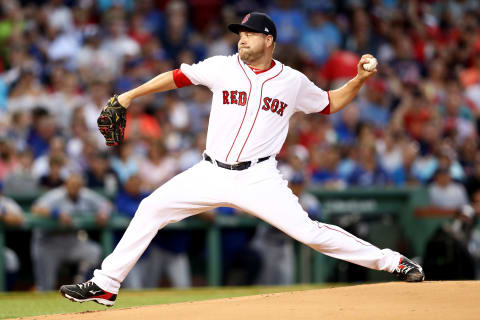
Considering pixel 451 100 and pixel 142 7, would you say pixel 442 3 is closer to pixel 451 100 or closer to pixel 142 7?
pixel 451 100

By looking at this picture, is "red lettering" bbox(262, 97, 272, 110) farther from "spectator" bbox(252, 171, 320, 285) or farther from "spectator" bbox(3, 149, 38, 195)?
"spectator" bbox(3, 149, 38, 195)

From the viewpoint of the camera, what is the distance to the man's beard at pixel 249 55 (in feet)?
18.9

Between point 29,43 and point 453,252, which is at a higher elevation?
point 29,43

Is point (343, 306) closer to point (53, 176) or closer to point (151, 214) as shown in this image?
point (151, 214)

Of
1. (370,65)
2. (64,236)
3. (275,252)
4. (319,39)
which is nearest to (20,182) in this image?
(64,236)

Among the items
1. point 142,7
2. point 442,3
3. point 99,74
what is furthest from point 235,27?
point 442,3

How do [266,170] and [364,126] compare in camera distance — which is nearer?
[266,170]

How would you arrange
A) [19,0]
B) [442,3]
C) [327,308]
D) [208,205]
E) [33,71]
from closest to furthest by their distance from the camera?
1. [327,308]
2. [208,205]
3. [33,71]
4. [19,0]
5. [442,3]

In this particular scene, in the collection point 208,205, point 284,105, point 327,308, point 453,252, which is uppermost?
point 284,105

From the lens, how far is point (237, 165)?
567 centimetres

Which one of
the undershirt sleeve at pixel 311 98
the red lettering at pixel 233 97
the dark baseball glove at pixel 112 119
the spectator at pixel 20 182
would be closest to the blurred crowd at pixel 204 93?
the spectator at pixel 20 182

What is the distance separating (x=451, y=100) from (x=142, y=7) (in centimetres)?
483

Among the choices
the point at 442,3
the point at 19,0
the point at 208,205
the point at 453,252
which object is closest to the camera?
the point at 208,205

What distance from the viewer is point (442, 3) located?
1571cm
